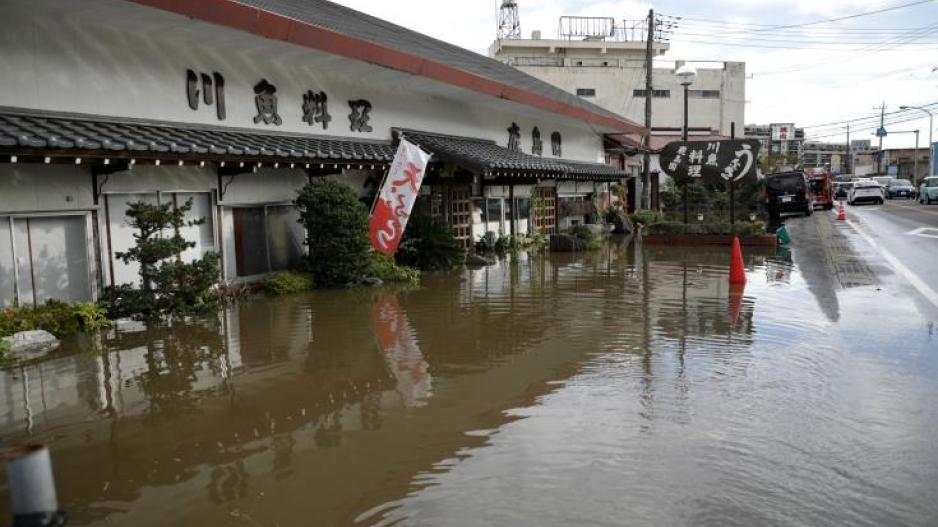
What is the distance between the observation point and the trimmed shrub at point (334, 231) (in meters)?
12.5

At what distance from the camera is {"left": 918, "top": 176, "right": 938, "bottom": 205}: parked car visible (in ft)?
127

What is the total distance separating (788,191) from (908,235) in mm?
10627

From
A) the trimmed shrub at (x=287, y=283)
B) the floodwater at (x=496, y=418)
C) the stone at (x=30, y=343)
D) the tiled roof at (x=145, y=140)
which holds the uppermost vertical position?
the tiled roof at (x=145, y=140)

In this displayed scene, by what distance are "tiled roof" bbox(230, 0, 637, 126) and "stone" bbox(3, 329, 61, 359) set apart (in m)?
7.16

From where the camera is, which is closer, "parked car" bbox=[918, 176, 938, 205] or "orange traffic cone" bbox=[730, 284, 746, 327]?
"orange traffic cone" bbox=[730, 284, 746, 327]

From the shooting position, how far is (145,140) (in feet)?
30.9

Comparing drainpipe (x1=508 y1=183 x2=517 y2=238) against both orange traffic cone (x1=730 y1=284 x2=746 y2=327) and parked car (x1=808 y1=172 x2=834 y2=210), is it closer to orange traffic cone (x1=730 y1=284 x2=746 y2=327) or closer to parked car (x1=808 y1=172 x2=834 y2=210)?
orange traffic cone (x1=730 y1=284 x2=746 y2=327)

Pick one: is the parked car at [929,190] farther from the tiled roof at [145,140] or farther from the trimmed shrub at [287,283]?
the trimmed shrub at [287,283]

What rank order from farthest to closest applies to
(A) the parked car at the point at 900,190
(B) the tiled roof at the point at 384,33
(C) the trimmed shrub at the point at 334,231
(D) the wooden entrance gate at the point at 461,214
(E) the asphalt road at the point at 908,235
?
(A) the parked car at the point at 900,190 → (D) the wooden entrance gate at the point at 461,214 → (B) the tiled roof at the point at 384,33 → (E) the asphalt road at the point at 908,235 → (C) the trimmed shrub at the point at 334,231

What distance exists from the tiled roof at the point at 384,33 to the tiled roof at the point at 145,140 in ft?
8.07

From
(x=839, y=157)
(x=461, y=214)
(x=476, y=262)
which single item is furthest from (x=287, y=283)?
(x=839, y=157)

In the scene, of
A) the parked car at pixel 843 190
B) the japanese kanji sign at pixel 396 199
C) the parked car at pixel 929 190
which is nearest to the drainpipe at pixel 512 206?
the japanese kanji sign at pixel 396 199

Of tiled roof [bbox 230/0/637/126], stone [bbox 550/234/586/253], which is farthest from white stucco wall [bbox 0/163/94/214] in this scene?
stone [bbox 550/234/586/253]

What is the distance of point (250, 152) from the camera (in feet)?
35.8
